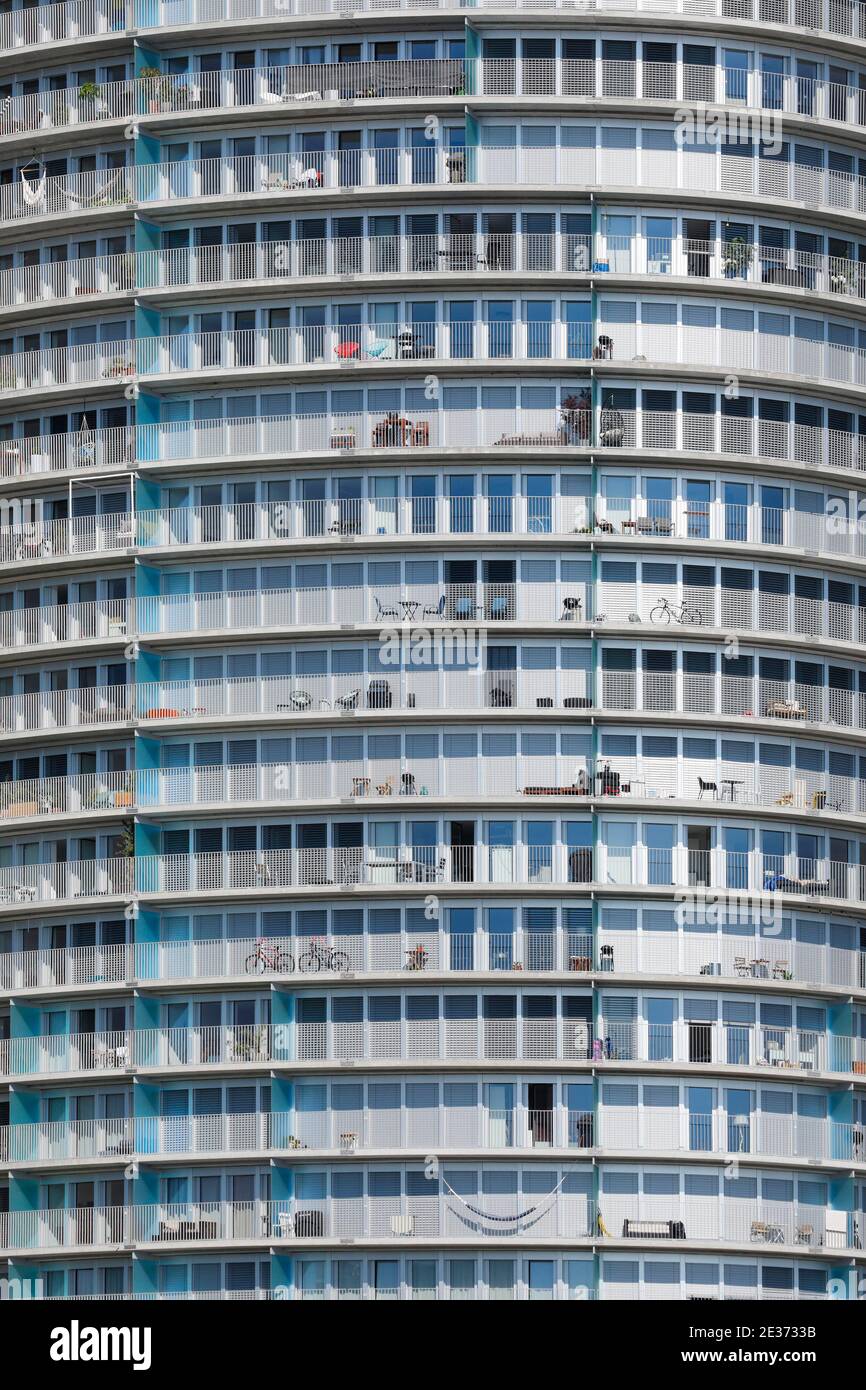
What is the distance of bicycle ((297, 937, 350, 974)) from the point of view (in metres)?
88.4

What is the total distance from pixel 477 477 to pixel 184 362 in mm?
10549

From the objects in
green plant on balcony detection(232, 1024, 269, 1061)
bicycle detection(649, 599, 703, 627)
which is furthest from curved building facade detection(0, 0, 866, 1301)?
bicycle detection(649, 599, 703, 627)

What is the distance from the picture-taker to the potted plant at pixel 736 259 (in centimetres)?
9325

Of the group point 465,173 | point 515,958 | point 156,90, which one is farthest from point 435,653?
point 156,90

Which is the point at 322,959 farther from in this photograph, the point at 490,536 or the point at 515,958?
the point at 490,536

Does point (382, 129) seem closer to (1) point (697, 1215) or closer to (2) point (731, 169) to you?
(2) point (731, 169)

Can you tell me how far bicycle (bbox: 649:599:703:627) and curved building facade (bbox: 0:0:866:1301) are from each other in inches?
8.5

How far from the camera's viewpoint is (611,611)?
298 feet

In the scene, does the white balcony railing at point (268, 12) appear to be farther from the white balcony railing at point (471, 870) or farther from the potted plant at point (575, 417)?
the white balcony railing at point (471, 870)

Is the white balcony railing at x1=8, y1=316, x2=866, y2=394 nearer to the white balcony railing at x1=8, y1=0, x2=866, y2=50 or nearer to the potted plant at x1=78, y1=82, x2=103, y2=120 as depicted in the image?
the potted plant at x1=78, y1=82, x2=103, y2=120

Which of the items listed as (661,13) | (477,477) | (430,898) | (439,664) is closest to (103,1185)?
(430,898)

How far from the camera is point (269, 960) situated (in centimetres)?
8894

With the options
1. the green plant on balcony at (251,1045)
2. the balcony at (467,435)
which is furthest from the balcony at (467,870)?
the balcony at (467,435)

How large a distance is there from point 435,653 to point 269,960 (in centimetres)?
1090
